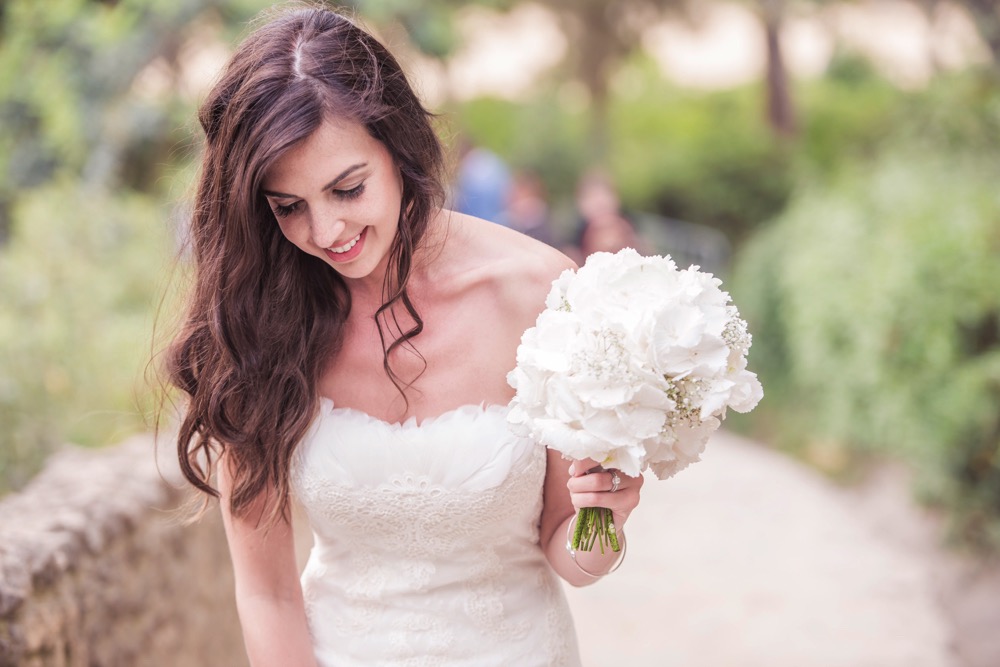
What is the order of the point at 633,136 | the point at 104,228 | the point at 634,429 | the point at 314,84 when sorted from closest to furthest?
the point at 634,429 < the point at 314,84 < the point at 104,228 < the point at 633,136

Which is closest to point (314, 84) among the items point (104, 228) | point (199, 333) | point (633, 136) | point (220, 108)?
point (220, 108)

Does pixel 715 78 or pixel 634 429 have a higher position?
pixel 634 429

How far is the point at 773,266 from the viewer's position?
424 inches

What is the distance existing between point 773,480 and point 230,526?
21.4ft

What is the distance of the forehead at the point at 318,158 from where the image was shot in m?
2.05

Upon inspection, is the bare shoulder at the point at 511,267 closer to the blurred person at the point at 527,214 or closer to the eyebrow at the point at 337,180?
the eyebrow at the point at 337,180

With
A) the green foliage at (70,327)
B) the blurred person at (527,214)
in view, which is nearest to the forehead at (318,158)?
the green foliage at (70,327)

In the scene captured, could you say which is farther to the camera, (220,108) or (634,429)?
(220,108)

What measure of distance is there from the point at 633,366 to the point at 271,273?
0.92 m

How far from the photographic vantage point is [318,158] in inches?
81.0

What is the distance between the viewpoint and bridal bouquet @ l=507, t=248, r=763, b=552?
1776 mm

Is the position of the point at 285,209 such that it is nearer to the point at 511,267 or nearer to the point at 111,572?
the point at 511,267

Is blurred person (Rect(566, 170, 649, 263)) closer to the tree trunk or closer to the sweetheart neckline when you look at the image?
the sweetheart neckline

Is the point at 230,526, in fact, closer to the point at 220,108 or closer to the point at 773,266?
the point at 220,108
